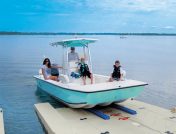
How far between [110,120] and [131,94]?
1.41 metres

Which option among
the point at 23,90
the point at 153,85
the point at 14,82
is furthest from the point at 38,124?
the point at 153,85

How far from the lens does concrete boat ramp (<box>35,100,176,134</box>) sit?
358 inches

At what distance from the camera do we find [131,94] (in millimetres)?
11000

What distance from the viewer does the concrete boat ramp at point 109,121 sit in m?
9.09

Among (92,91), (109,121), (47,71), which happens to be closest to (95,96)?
(92,91)

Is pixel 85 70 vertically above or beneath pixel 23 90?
above

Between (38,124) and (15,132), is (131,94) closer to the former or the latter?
(38,124)

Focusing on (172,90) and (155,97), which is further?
(172,90)

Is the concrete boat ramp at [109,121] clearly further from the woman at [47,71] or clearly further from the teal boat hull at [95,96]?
the woman at [47,71]

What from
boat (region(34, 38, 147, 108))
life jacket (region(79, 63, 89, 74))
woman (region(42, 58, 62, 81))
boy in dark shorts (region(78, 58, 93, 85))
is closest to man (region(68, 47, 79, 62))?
boat (region(34, 38, 147, 108))

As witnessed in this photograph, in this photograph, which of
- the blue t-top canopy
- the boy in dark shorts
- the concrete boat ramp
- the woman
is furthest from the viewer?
the woman

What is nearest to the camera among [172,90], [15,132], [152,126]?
[152,126]

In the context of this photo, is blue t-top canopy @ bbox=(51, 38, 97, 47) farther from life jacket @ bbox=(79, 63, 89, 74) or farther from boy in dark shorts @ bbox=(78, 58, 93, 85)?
life jacket @ bbox=(79, 63, 89, 74)

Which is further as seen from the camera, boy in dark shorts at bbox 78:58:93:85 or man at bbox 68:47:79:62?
man at bbox 68:47:79:62
